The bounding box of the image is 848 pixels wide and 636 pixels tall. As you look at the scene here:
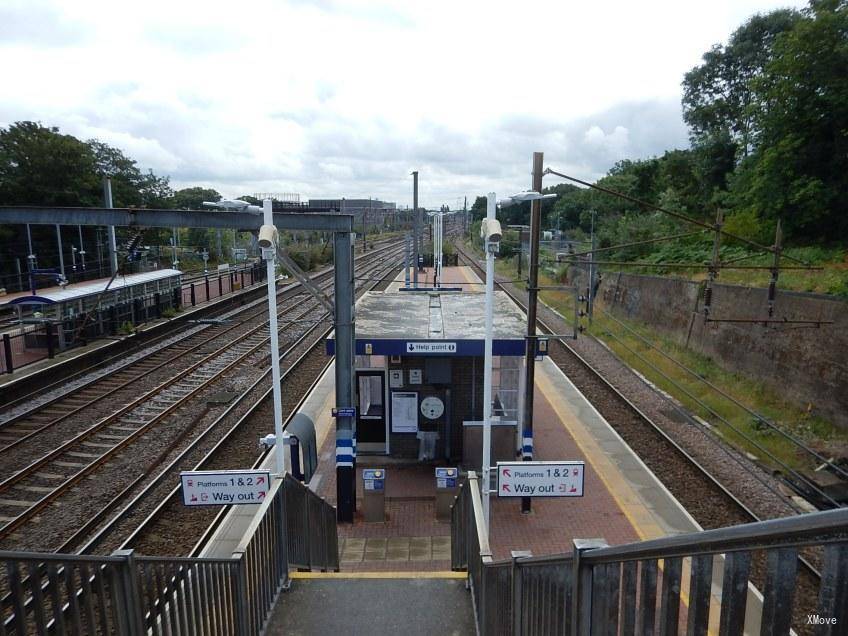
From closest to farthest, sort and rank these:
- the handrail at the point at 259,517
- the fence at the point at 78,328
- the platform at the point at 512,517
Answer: the handrail at the point at 259,517 → the platform at the point at 512,517 → the fence at the point at 78,328

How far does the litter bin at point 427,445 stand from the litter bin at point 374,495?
2031mm

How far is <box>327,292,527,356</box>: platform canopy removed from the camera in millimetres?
10883

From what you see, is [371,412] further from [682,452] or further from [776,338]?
[776,338]

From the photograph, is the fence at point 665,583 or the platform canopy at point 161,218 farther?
the platform canopy at point 161,218

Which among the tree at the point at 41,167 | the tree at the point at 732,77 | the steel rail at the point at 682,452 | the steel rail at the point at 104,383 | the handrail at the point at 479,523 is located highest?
the tree at the point at 732,77

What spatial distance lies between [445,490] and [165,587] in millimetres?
6284

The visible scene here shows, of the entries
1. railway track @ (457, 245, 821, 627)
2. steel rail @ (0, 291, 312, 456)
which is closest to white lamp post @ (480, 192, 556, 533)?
railway track @ (457, 245, 821, 627)

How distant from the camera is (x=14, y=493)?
33.7 ft

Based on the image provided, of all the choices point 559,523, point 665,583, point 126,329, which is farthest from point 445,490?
point 126,329

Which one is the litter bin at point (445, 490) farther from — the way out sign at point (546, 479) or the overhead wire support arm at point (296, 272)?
the overhead wire support arm at point (296, 272)

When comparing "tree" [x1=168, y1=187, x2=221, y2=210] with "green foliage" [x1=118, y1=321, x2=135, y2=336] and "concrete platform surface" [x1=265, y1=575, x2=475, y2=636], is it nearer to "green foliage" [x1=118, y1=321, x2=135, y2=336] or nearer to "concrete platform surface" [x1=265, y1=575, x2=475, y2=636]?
"green foliage" [x1=118, y1=321, x2=135, y2=336]

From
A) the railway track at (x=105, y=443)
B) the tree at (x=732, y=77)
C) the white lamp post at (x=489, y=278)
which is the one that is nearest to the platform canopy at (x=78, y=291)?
the railway track at (x=105, y=443)

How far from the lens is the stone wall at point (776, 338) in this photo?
1508 centimetres

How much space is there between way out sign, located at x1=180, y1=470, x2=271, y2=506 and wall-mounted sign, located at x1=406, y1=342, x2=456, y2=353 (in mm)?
4429
